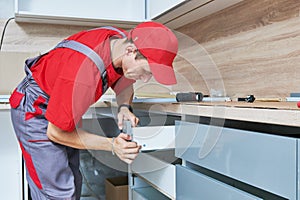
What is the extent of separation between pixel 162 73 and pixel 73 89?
24cm

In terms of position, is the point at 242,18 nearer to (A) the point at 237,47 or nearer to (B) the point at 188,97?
(A) the point at 237,47

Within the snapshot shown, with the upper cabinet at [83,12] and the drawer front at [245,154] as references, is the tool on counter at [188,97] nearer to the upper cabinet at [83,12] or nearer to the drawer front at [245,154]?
the drawer front at [245,154]

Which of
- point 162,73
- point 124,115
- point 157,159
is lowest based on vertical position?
point 157,159

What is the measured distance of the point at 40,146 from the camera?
0.99 meters

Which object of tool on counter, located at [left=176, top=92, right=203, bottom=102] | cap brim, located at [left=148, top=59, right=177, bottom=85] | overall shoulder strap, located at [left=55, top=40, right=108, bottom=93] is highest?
overall shoulder strap, located at [left=55, top=40, right=108, bottom=93]

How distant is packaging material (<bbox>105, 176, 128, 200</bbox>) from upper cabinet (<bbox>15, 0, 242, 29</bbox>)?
907 mm

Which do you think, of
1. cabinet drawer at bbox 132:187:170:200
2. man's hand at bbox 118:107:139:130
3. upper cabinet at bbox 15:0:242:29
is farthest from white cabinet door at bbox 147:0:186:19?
cabinet drawer at bbox 132:187:170:200

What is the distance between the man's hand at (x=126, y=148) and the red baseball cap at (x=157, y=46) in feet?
0.60

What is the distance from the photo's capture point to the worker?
840mm

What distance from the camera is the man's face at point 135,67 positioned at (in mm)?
903

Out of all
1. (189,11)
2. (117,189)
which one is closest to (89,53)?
(189,11)

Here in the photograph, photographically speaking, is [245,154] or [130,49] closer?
[245,154]

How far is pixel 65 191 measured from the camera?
1.05 m

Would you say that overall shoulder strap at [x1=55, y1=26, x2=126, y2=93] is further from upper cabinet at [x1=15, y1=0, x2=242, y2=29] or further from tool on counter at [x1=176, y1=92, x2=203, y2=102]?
upper cabinet at [x1=15, y1=0, x2=242, y2=29]
